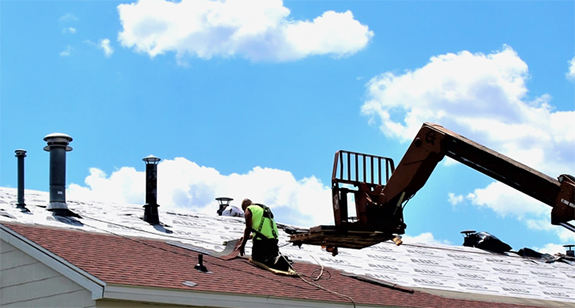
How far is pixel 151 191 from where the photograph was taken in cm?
2036

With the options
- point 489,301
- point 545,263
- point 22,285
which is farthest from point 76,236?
point 545,263

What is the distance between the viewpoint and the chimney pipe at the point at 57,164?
17500mm

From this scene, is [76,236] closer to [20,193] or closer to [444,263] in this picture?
[20,193]

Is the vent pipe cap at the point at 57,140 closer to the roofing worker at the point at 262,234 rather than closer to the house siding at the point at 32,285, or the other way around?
the roofing worker at the point at 262,234

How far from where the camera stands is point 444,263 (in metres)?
22.0

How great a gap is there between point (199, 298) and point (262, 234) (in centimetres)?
301

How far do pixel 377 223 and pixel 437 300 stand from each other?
97.8 inches

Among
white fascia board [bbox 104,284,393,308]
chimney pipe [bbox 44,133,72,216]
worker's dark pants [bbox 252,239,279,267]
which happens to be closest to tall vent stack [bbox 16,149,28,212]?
chimney pipe [bbox 44,133,72,216]

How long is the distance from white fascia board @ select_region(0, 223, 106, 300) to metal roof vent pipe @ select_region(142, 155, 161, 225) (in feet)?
22.5

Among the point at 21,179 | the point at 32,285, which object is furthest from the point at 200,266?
the point at 21,179

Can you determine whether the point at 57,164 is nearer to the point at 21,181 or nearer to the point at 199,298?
the point at 21,181

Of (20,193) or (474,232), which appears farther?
(474,232)

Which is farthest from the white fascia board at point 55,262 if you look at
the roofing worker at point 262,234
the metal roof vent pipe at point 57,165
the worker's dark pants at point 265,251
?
the metal roof vent pipe at point 57,165

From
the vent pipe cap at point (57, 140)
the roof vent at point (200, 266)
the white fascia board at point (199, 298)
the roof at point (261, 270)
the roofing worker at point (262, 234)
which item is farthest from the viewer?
the vent pipe cap at point (57, 140)
